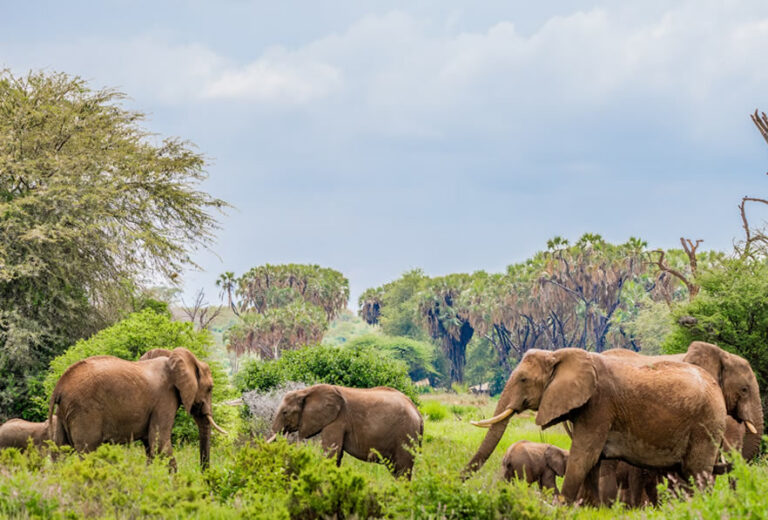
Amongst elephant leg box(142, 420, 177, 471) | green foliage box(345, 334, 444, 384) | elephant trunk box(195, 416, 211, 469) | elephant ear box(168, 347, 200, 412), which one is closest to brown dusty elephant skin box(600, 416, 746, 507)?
elephant trunk box(195, 416, 211, 469)

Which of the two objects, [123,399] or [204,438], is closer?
[123,399]

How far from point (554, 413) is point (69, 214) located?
1999 centimetres

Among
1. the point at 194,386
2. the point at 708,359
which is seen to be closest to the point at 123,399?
the point at 194,386

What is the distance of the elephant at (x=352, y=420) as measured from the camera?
32.8 feet

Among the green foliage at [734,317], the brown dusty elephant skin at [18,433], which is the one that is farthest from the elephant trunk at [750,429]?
the brown dusty elephant skin at [18,433]

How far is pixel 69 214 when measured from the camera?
2425 cm

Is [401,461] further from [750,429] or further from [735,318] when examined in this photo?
[735,318]

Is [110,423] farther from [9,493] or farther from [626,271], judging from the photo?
[626,271]

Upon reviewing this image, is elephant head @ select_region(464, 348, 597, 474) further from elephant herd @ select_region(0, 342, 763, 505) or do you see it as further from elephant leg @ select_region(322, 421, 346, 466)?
elephant leg @ select_region(322, 421, 346, 466)

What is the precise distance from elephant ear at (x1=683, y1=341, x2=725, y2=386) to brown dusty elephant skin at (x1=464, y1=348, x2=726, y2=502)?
1165mm

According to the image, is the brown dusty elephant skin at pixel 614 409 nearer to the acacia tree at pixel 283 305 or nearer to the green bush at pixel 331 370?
the green bush at pixel 331 370

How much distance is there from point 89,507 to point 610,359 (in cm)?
553

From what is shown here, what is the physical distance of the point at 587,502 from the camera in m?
9.04

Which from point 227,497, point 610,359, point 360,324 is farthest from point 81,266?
point 360,324
